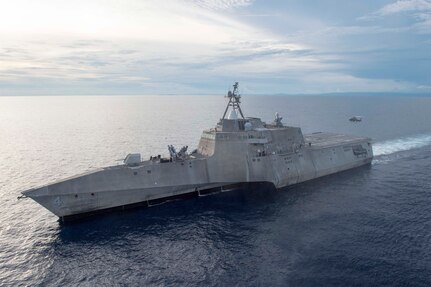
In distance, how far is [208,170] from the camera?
1850 inches

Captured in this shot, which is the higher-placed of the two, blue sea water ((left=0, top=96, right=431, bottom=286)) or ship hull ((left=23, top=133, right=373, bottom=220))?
ship hull ((left=23, top=133, right=373, bottom=220))

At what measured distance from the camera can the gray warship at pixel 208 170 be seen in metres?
39.0

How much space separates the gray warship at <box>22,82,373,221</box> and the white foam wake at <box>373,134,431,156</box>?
21.7 metres

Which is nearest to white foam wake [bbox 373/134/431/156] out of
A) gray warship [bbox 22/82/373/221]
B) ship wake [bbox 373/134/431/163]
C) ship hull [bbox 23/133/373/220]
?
ship wake [bbox 373/134/431/163]

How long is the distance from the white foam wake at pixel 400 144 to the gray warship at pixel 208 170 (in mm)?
21699

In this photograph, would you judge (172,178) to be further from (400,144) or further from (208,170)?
(400,144)

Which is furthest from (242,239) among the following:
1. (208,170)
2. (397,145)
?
(397,145)

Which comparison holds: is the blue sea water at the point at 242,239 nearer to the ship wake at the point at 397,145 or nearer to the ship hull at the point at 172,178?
the ship hull at the point at 172,178

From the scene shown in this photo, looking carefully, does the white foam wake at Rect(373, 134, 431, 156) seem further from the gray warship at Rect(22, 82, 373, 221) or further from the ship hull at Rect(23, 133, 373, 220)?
the ship hull at Rect(23, 133, 373, 220)

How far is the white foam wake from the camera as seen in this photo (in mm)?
77688

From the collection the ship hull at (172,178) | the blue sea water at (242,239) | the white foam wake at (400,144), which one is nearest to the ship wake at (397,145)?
the white foam wake at (400,144)

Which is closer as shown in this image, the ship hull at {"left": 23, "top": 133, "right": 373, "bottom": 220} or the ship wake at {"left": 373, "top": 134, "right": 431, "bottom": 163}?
the ship hull at {"left": 23, "top": 133, "right": 373, "bottom": 220}

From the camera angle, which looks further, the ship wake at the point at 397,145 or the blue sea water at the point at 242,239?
the ship wake at the point at 397,145

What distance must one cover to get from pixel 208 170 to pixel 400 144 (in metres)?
63.4
